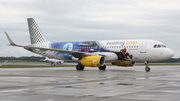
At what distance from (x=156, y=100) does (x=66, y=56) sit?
28955 millimetres

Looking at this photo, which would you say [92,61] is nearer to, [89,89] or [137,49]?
[137,49]

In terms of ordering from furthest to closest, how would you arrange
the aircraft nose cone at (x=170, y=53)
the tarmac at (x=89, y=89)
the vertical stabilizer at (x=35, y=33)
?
the vertical stabilizer at (x=35, y=33) < the aircraft nose cone at (x=170, y=53) < the tarmac at (x=89, y=89)

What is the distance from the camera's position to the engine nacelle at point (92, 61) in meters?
30.0

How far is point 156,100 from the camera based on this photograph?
8469 millimetres

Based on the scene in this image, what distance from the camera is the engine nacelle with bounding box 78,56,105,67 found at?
2999 cm

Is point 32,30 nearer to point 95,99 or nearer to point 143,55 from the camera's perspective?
point 143,55

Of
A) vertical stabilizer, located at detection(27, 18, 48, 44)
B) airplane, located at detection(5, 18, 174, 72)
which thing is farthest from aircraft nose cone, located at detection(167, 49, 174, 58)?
vertical stabilizer, located at detection(27, 18, 48, 44)

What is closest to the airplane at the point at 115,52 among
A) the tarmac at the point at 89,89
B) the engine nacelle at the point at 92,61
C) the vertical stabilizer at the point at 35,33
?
the engine nacelle at the point at 92,61

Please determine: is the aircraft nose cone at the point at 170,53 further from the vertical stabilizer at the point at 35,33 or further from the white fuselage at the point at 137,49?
the vertical stabilizer at the point at 35,33

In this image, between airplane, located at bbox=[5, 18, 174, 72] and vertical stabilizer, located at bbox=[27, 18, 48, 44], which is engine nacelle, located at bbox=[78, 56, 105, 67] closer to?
airplane, located at bbox=[5, 18, 174, 72]

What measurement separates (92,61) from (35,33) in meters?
14.9

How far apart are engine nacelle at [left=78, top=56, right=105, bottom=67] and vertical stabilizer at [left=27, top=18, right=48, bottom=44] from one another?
1197 cm

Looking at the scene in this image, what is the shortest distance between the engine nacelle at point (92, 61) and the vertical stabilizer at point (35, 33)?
11972mm

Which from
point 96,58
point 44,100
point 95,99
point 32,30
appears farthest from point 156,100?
point 32,30
